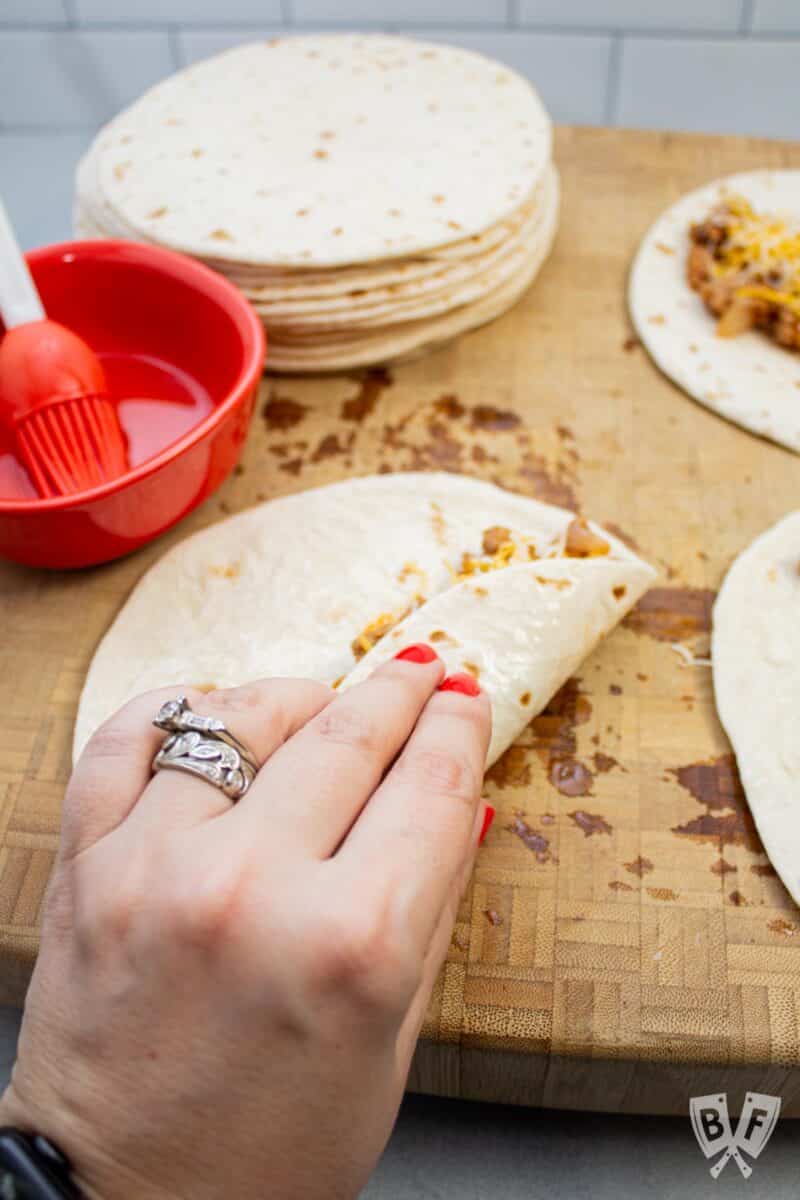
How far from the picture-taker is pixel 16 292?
1861 millimetres

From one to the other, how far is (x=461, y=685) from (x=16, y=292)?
1130mm

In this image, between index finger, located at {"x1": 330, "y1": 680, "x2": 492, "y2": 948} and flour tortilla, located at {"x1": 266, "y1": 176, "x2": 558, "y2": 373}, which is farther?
flour tortilla, located at {"x1": 266, "y1": 176, "x2": 558, "y2": 373}

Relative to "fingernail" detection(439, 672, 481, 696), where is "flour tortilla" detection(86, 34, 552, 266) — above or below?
above

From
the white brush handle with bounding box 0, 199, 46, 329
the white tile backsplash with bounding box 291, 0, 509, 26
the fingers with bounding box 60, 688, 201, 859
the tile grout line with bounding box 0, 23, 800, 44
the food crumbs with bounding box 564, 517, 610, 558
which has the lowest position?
the food crumbs with bounding box 564, 517, 610, 558

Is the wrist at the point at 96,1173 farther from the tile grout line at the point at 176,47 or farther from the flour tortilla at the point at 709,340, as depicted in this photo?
the tile grout line at the point at 176,47

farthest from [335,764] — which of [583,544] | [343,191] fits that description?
[343,191]

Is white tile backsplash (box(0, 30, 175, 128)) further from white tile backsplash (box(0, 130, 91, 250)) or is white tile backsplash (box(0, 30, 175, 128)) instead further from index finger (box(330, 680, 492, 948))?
index finger (box(330, 680, 492, 948))

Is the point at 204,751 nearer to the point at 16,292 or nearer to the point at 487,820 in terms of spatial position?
the point at 487,820

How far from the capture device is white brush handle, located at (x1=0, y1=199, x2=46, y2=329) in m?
1.84

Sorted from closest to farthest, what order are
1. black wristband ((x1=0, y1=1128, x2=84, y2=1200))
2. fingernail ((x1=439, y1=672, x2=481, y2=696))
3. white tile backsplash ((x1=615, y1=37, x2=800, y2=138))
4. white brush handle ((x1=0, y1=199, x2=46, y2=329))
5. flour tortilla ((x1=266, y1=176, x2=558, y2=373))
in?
black wristband ((x1=0, y1=1128, x2=84, y2=1200)) → fingernail ((x1=439, y1=672, x2=481, y2=696)) → white brush handle ((x1=0, y1=199, x2=46, y2=329)) → flour tortilla ((x1=266, y1=176, x2=558, y2=373)) → white tile backsplash ((x1=615, y1=37, x2=800, y2=138))

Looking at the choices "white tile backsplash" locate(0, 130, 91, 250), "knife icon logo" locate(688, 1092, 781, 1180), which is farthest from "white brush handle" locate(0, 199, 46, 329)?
"knife icon logo" locate(688, 1092, 781, 1180)

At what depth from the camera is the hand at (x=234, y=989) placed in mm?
975

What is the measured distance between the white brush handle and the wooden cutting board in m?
0.46

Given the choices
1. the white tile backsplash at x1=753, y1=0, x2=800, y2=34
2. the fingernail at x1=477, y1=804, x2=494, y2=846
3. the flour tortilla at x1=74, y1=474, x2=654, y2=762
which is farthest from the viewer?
the white tile backsplash at x1=753, y1=0, x2=800, y2=34
